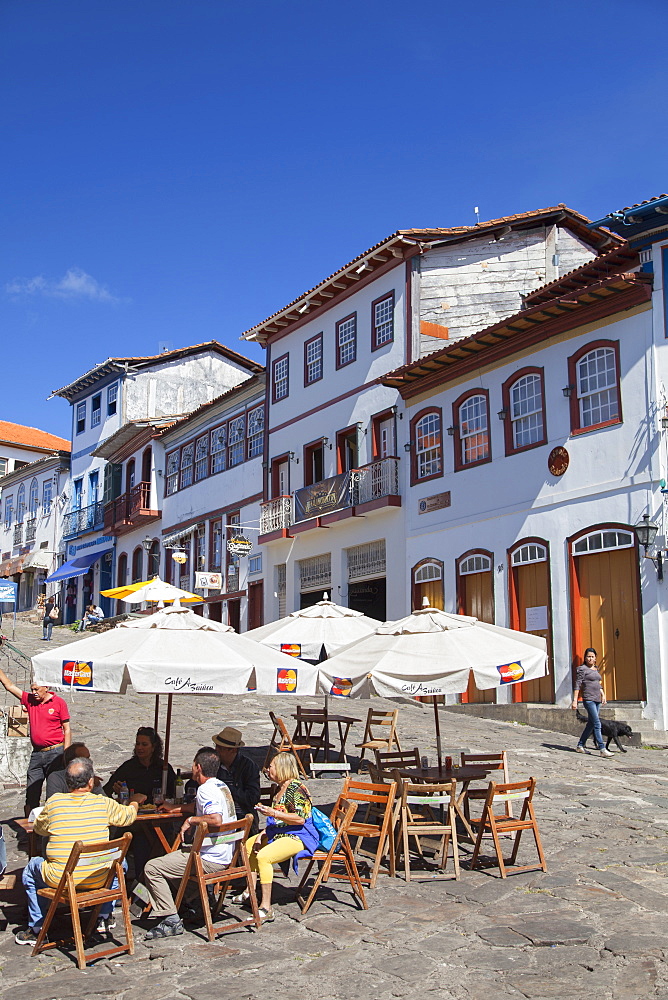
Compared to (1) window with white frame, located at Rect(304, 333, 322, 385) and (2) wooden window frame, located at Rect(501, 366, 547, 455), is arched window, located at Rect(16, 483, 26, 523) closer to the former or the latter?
(1) window with white frame, located at Rect(304, 333, 322, 385)

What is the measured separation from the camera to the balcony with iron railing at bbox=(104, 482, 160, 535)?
115ft

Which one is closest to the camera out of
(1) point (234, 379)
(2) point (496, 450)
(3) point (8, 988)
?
(3) point (8, 988)

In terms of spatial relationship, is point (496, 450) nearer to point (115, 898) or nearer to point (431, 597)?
point (431, 597)

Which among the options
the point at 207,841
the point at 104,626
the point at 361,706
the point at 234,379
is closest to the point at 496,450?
the point at 361,706

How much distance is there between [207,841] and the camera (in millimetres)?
6762

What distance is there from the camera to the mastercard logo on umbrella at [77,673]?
806 cm

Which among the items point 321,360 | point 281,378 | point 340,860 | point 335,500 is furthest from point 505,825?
point 281,378

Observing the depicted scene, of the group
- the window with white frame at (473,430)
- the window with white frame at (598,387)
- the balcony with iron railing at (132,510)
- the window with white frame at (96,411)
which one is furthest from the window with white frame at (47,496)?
the window with white frame at (598,387)

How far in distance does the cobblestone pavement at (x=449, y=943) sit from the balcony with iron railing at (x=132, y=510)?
25.8m

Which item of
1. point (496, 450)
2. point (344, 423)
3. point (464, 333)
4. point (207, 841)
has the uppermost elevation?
point (464, 333)

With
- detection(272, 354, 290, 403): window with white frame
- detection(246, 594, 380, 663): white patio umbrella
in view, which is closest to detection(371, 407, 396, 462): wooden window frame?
detection(272, 354, 290, 403): window with white frame

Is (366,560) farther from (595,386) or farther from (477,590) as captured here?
(595,386)

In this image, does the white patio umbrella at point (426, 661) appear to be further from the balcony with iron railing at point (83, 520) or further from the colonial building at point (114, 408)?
the balcony with iron railing at point (83, 520)

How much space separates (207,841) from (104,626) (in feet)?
87.7
